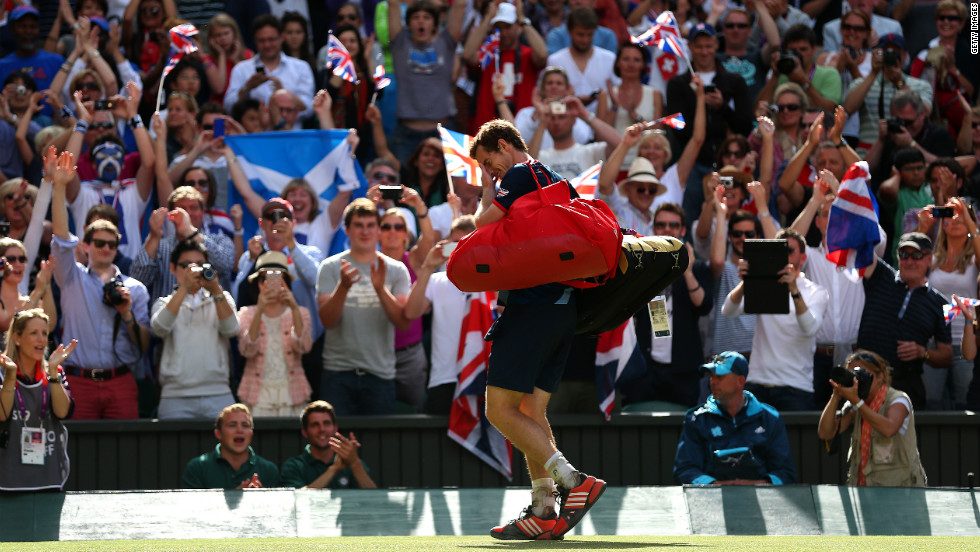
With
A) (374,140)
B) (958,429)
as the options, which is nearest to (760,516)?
(958,429)

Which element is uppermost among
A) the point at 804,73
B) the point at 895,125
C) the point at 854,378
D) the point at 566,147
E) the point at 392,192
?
the point at 804,73

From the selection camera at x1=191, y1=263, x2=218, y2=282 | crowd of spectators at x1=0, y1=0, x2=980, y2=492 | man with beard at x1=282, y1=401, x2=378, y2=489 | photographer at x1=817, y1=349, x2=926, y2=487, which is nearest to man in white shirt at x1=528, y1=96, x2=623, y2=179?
crowd of spectators at x1=0, y1=0, x2=980, y2=492

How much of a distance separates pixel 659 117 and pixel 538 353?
7213 millimetres

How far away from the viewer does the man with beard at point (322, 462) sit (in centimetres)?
960

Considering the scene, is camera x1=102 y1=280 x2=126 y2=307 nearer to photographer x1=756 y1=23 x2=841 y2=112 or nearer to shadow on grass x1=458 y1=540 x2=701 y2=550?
shadow on grass x1=458 y1=540 x2=701 y2=550

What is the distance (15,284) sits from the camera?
1036 cm

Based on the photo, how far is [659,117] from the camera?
44.7 feet

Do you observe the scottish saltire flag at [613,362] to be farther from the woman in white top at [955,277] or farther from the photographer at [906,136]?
the photographer at [906,136]

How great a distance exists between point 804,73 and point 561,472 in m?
8.25

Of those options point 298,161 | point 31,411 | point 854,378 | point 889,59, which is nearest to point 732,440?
point 854,378

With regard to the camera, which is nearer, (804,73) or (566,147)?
(566,147)

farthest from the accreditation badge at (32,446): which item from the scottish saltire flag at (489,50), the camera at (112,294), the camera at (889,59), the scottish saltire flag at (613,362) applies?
the camera at (889,59)

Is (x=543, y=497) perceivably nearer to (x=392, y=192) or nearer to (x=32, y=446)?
(x=32, y=446)

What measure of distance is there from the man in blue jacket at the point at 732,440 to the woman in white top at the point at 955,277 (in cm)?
195
